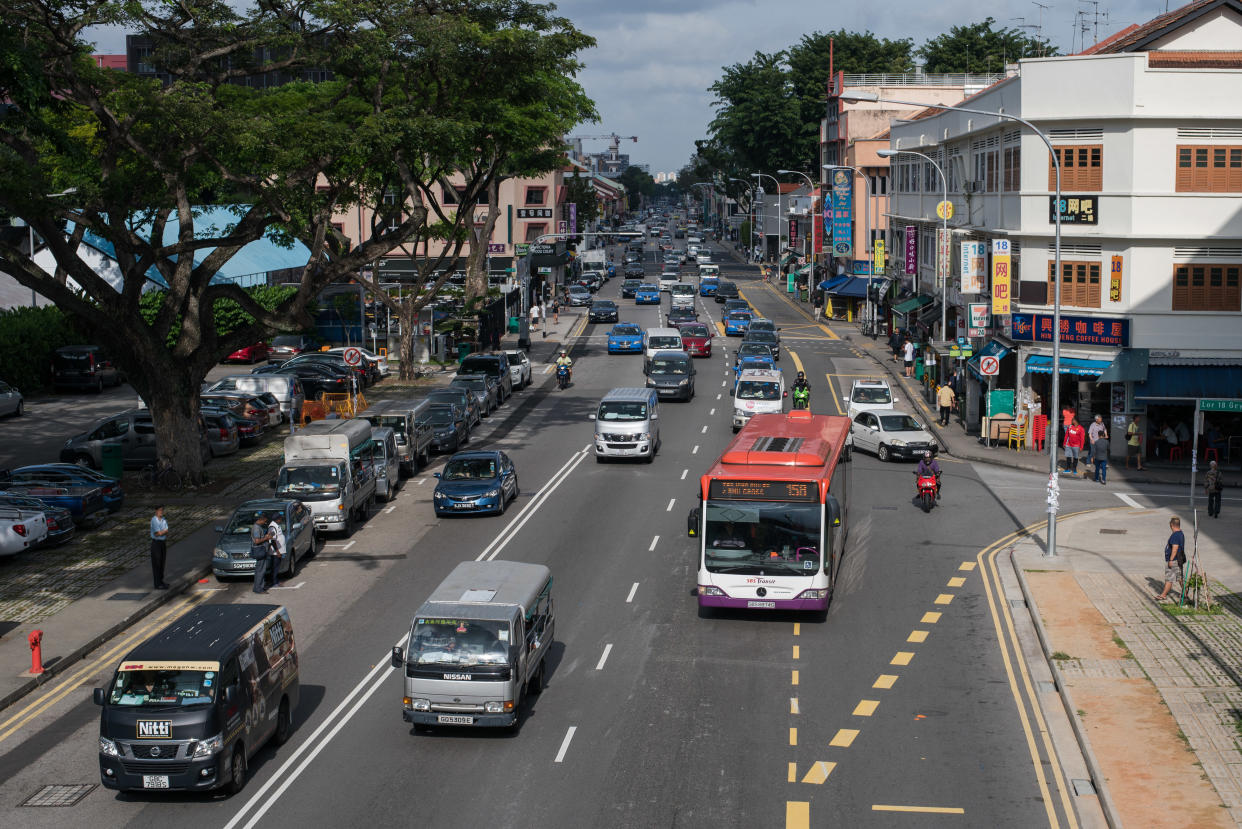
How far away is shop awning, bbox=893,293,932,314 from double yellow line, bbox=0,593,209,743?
43252 mm

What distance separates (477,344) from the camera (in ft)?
227

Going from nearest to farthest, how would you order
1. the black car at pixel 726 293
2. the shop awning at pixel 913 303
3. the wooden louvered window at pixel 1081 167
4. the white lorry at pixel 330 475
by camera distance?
the white lorry at pixel 330 475, the wooden louvered window at pixel 1081 167, the shop awning at pixel 913 303, the black car at pixel 726 293

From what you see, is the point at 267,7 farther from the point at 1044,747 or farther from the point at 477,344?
the point at 477,344

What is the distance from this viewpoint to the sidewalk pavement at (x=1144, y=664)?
1662 centimetres

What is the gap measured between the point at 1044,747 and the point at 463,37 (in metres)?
27.3

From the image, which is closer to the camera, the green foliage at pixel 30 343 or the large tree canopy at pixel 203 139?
the large tree canopy at pixel 203 139

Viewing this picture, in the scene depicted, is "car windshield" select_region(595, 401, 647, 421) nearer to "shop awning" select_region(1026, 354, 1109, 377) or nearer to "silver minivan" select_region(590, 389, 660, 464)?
"silver minivan" select_region(590, 389, 660, 464)

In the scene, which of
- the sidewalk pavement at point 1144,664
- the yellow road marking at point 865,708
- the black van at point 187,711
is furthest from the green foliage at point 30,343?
the yellow road marking at point 865,708

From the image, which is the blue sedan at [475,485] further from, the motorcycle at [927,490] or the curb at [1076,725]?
the curb at [1076,725]

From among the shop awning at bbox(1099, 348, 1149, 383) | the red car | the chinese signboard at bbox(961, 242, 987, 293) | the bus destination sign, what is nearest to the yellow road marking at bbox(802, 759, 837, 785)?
the bus destination sign

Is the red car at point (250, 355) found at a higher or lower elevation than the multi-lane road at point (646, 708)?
higher

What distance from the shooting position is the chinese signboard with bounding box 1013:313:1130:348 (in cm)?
4091

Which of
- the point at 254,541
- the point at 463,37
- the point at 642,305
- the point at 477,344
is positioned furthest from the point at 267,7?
the point at 642,305

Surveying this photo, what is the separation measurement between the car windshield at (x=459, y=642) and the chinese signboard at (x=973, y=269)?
3159 centimetres
